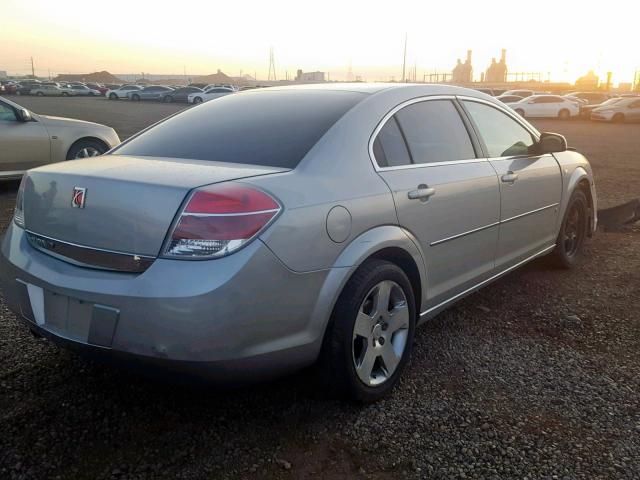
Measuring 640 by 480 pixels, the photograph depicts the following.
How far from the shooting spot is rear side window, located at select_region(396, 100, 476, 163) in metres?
3.35

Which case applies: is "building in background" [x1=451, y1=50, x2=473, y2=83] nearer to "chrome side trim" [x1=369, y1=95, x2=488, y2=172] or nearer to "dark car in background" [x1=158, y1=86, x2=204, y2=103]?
"dark car in background" [x1=158, y1=86, x2=204, y2=103]

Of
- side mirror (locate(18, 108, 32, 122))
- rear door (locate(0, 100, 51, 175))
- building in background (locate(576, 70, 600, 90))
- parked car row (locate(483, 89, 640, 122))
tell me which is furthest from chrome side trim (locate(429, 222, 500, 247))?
building in background (locate(576, 70, 600, 90))

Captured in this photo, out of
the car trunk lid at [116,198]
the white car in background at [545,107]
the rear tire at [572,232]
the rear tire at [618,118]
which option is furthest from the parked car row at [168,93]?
the car trunk lid at [116,198]

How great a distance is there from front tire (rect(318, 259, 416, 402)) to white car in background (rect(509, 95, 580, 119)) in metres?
31.7

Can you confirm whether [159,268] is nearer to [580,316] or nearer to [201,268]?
[201,268]

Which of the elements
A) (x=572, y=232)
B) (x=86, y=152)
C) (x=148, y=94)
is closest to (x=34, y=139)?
(x=86, y=152)

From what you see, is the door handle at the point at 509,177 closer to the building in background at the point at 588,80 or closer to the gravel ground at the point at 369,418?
the gravel ground at the point at 369,418

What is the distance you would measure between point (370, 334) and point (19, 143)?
23.9ft

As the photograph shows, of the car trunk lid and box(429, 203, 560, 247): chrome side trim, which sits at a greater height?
the car trunk lid

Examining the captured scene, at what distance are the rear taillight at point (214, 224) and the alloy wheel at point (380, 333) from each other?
2.45ft

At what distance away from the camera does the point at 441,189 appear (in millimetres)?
3312

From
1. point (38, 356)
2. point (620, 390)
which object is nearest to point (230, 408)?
point (38, 356)

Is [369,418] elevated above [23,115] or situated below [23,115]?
below

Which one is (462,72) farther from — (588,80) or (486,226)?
(486,226)
